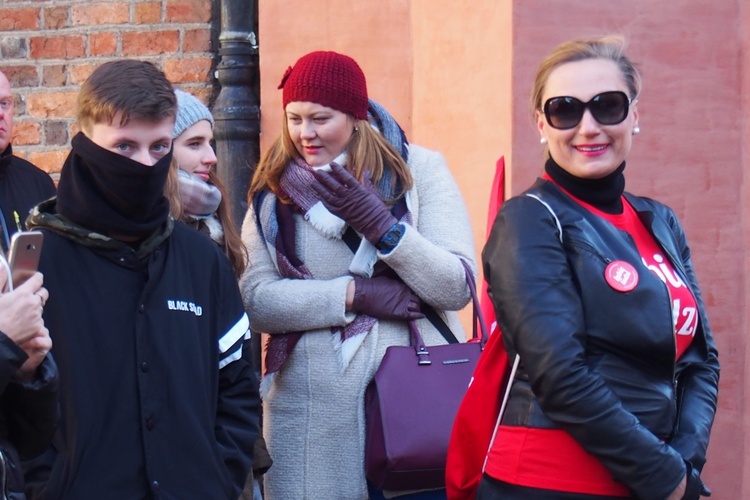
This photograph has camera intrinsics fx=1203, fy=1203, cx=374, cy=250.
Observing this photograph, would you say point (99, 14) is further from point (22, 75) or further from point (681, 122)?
point (681, 122)

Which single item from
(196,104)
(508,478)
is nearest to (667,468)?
(508,478)

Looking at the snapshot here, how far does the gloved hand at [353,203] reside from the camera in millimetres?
3285

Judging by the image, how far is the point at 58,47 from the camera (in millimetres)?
5094

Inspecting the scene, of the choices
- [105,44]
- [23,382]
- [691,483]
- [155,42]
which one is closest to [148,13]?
[155,42]

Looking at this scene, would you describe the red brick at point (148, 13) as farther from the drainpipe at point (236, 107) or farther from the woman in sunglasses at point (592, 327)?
the woman in sunglasses at point (592, 327)

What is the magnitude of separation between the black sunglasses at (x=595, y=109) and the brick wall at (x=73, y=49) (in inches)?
102

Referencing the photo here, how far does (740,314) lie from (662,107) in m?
0.79

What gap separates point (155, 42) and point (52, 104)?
20.8 inches

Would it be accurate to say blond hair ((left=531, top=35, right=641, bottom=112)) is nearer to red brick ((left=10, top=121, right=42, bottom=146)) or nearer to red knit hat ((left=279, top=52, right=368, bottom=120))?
red knit hat ((left=279, top=52, right=368, bottom=120))

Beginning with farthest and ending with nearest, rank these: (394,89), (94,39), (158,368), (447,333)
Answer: (94,39) → (394,89) → (447,333) → (158,368)

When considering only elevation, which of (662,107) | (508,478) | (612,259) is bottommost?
(508,478)

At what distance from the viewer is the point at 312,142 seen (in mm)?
3514

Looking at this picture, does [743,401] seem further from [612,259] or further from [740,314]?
[612,259]

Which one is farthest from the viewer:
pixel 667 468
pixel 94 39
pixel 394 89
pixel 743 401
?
pixel 94 39
